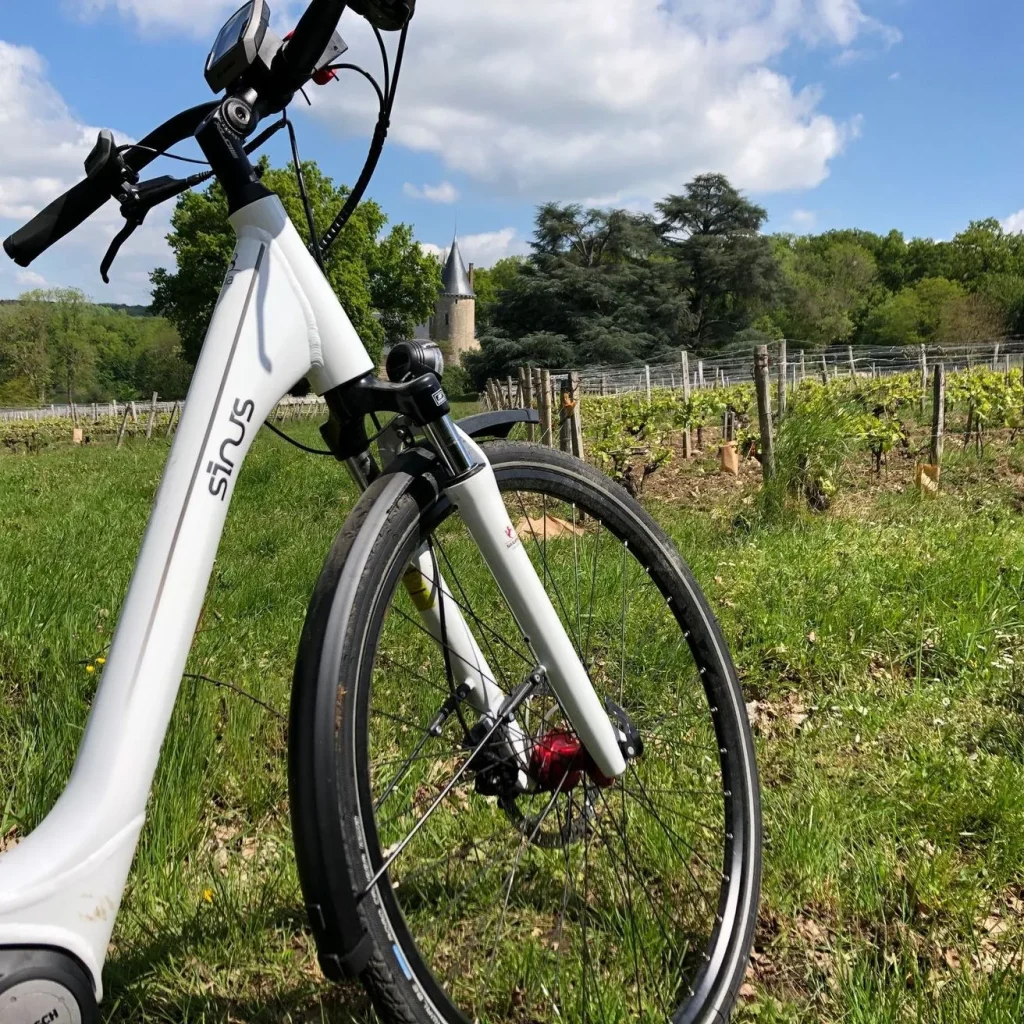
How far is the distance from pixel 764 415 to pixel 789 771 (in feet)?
15.8

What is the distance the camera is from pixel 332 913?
3.12 ft

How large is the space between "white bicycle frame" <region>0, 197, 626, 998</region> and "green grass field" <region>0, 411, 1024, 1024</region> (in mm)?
687

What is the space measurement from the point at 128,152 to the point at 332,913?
1.17 metres

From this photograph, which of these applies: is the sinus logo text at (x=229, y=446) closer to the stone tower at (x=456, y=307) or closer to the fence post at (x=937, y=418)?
the fence post at (x=937, y=418)

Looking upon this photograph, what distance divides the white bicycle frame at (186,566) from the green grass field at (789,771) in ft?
2.25

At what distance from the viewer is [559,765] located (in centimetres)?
159

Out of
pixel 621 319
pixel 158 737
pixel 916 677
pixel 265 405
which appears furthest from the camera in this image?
pixel 621 319

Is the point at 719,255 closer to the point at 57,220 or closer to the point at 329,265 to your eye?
the point at 329,265

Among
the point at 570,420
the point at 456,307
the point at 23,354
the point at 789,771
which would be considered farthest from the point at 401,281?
the point at 789,771

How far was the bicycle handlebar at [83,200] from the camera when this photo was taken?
1.27 metres

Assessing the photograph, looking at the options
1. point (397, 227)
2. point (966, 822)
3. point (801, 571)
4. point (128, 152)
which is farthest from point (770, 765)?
point (397, 227)

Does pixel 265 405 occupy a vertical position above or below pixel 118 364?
below

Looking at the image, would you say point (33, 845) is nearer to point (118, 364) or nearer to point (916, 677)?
point (916, 677)

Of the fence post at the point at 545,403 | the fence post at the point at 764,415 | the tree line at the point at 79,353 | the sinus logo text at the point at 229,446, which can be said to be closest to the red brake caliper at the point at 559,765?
the sinus logo text at the point at 229,446
